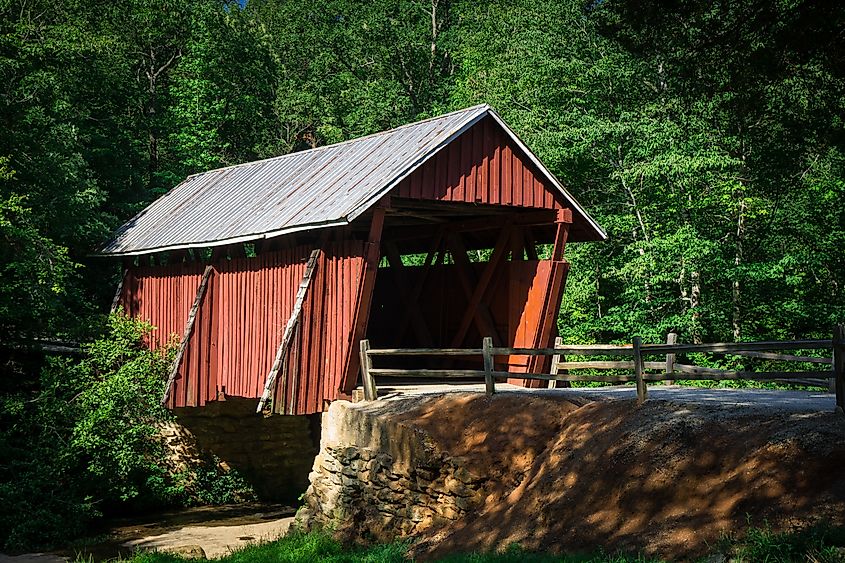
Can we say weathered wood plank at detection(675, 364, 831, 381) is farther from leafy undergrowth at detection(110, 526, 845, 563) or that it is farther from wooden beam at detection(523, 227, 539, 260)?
wooden beam at detection(523, 227, 539, 260)

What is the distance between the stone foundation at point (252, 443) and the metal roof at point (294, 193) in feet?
13.1

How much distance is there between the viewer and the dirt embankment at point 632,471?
871 centimetres

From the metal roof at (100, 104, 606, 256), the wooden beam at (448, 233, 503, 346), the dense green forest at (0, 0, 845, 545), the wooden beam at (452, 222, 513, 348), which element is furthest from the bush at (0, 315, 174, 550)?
the wooden beam at (448, 233, 503, 346)

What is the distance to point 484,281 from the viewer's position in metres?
17.7

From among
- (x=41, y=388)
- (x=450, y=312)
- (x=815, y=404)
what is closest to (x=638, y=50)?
(x=815, y=404)

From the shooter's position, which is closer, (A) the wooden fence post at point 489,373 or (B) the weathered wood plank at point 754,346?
(B) the weathered wood plank at point 754,346

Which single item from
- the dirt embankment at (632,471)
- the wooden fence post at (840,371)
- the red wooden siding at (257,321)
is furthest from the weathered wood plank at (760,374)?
the red wooden siding at (257,321)

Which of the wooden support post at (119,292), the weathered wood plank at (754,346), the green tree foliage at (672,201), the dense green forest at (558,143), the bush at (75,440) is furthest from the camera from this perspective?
the green tree foliage at (672,201)

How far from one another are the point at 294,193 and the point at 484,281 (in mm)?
3879

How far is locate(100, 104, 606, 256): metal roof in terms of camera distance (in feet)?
50.4

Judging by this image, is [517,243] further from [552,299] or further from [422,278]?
[422,278]

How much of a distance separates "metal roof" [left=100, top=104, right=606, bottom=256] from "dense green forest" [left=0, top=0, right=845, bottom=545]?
6.43 feet

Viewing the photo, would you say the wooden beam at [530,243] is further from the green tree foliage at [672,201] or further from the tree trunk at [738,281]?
the tree trunk at [738,281]

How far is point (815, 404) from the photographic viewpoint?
1121 cm
